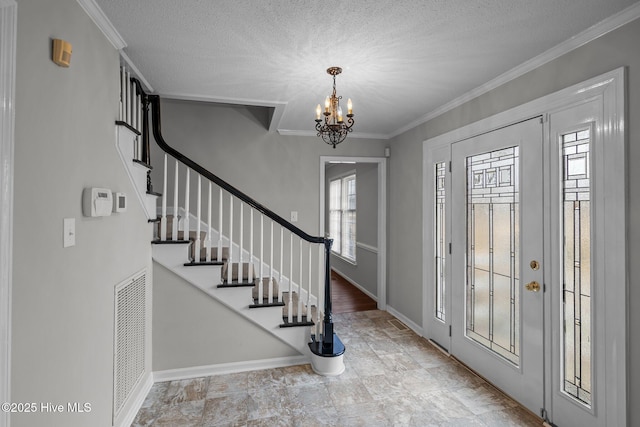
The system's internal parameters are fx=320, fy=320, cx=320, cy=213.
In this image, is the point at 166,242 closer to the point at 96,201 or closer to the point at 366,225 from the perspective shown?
the point at 96,201

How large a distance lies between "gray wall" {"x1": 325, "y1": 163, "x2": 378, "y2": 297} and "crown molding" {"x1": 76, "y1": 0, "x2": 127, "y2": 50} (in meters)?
3.68

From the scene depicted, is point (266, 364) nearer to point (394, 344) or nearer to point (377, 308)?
point (394, 344)

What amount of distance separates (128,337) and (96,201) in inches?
43.1

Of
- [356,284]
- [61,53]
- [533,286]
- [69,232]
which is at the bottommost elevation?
[356,284]

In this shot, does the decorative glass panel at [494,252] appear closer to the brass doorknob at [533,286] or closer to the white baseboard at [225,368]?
the brass doorknob at [533,286]

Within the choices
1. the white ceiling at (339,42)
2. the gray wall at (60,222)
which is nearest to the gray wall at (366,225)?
the white ceiling at (339,42)

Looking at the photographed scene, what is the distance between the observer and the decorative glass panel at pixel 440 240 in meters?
3.37

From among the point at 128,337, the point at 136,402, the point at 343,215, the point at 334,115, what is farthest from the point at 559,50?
the point at 343,215

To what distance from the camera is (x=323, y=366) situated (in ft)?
9.27

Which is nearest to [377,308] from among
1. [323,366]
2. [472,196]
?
[323,366]

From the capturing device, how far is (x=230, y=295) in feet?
9.36

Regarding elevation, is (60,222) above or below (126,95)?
below

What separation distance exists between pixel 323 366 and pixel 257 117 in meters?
2.96

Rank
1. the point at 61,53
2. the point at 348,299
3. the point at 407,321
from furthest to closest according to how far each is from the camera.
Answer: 1. the point at 348,299
2. the point at 407,321
3. the point at 61,53
